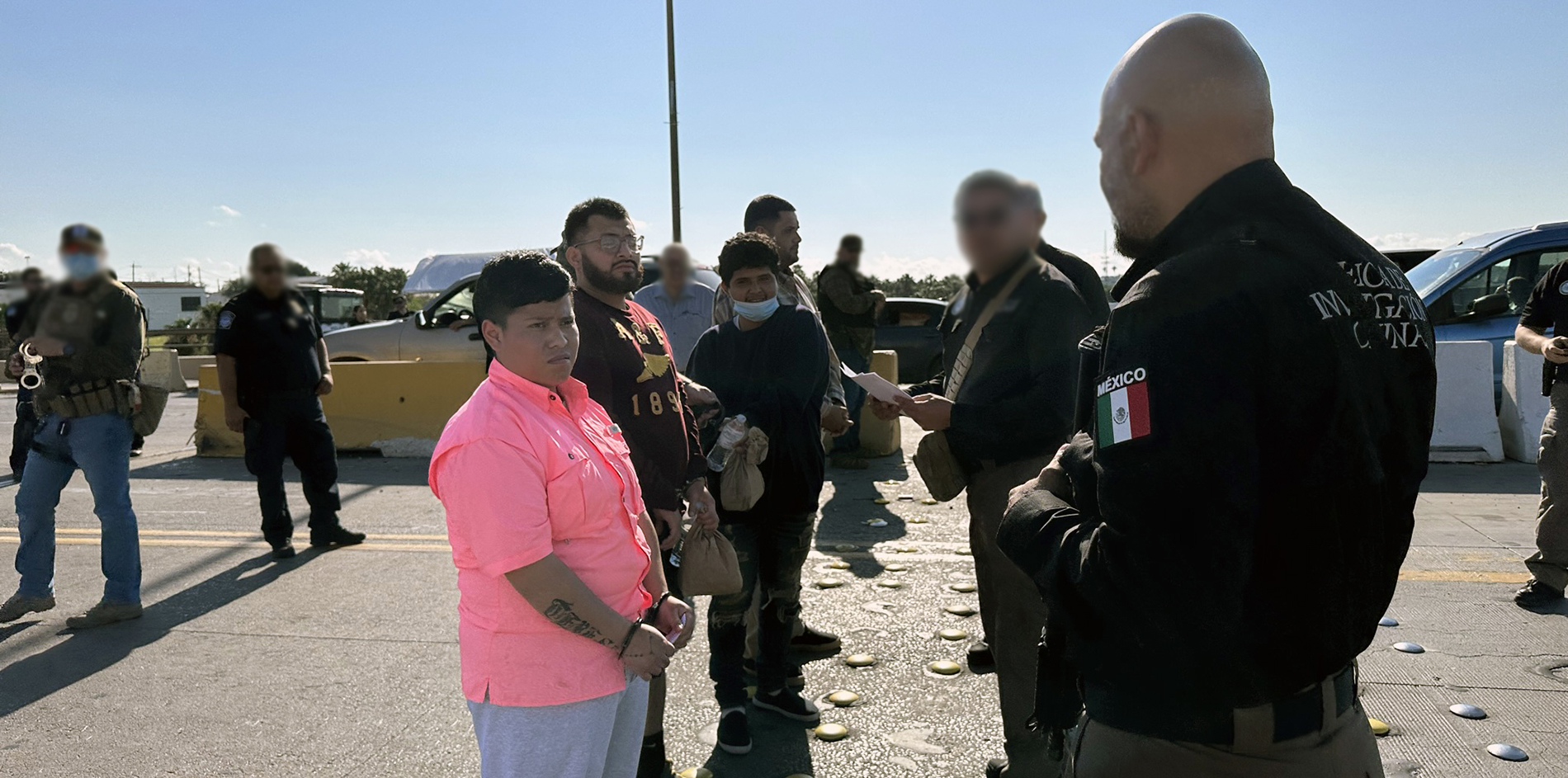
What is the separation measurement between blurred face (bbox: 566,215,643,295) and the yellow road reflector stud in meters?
1.81

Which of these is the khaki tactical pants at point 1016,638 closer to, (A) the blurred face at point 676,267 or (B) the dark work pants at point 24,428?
(A) the blurred face at point 676,267

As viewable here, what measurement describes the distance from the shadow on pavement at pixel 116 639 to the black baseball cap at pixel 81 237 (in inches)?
71.7

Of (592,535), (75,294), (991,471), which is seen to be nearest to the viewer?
(592,535)

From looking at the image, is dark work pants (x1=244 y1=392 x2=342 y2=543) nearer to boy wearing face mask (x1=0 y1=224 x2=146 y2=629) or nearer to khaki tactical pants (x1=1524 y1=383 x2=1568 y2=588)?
boy wearing face mask (x1=0 y1=224 x2=146 y2=629)

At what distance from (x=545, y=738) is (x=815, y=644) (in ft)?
7.74

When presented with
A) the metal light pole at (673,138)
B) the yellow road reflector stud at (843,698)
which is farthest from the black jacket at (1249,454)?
the metal light pole at (673,138)

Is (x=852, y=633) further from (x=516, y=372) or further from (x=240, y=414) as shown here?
(x=240, y=414)

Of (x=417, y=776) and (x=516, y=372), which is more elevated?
(x=516, y=372)

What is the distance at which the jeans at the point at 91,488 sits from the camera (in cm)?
455

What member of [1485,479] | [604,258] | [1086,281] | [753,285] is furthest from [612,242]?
[1485,479]

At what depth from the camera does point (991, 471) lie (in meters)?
2.99

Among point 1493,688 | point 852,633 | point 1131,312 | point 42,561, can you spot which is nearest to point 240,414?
point 42,561

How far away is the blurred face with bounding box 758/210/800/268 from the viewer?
4477mm

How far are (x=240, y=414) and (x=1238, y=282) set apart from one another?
6.09 meters
